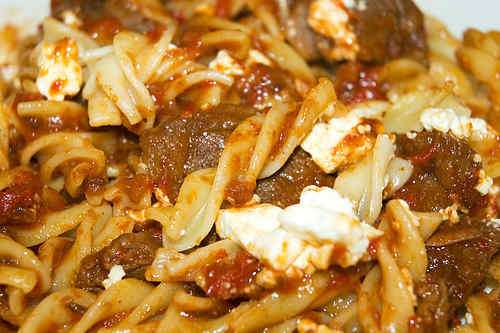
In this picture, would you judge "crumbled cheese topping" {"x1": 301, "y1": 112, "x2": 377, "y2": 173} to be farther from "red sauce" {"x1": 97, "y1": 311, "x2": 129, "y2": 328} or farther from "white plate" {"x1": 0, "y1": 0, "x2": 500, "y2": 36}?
"white plate" {"x1": 0, "y1": 0, "x2": 500, "y2": 36}

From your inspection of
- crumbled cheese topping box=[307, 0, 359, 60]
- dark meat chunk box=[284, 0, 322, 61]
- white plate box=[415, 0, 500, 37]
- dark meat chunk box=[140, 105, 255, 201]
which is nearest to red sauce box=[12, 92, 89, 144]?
dark meat chunk box=[140, 105, 255, 201]

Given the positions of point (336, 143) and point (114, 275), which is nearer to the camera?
point (114, 275)

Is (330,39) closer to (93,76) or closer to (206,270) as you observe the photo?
(93,76)

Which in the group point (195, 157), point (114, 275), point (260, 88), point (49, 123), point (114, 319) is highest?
point (260, 88)

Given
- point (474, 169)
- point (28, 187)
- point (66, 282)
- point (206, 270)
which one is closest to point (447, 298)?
point (474, 169)

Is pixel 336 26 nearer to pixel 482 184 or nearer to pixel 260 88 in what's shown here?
pixel 260 88

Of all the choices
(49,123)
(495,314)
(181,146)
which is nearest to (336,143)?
(181,146)

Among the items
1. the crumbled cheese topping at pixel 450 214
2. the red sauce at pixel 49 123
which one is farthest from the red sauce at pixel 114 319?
the crumbled cheese topping at pixel 450 214
